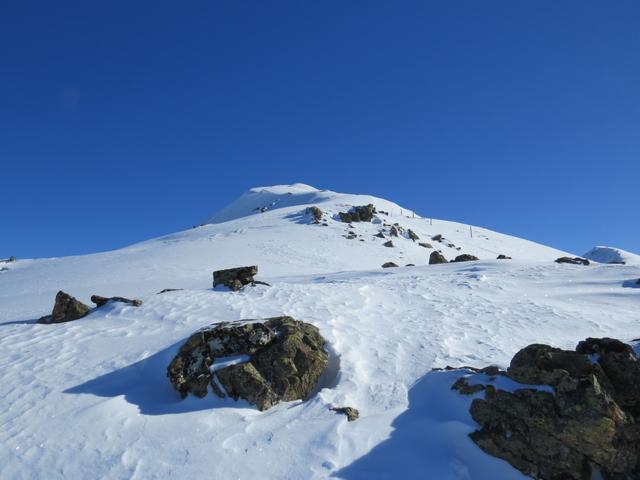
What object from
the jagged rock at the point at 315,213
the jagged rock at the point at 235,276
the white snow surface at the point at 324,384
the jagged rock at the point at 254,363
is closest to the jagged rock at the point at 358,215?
the jagged rock at the point at 315,213

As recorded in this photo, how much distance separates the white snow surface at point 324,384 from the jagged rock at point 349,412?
0.41 feet

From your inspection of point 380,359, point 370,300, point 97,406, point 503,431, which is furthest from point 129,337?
point 503,431

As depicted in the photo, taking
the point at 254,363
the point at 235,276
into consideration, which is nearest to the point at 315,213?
the point at 235,276

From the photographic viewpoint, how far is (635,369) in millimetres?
6398

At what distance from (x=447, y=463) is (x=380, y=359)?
3.87m

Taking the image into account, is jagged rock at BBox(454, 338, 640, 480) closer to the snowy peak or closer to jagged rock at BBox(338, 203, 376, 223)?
jagged rock at BBox(338, 203, 376, 223)

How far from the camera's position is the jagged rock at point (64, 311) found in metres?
13.0

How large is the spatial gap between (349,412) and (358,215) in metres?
47.2

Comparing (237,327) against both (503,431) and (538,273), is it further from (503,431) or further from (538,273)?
(538,273)

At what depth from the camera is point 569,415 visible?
577 cm

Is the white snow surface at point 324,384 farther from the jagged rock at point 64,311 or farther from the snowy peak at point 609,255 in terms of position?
the snowy peak at point 609,255

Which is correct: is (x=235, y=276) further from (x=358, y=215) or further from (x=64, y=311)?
(x=358, y=215)

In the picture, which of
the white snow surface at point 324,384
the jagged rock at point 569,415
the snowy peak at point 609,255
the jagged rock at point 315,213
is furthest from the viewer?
the snowy peak at point 609,255

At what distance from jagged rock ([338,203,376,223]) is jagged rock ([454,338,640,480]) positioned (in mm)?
45678
